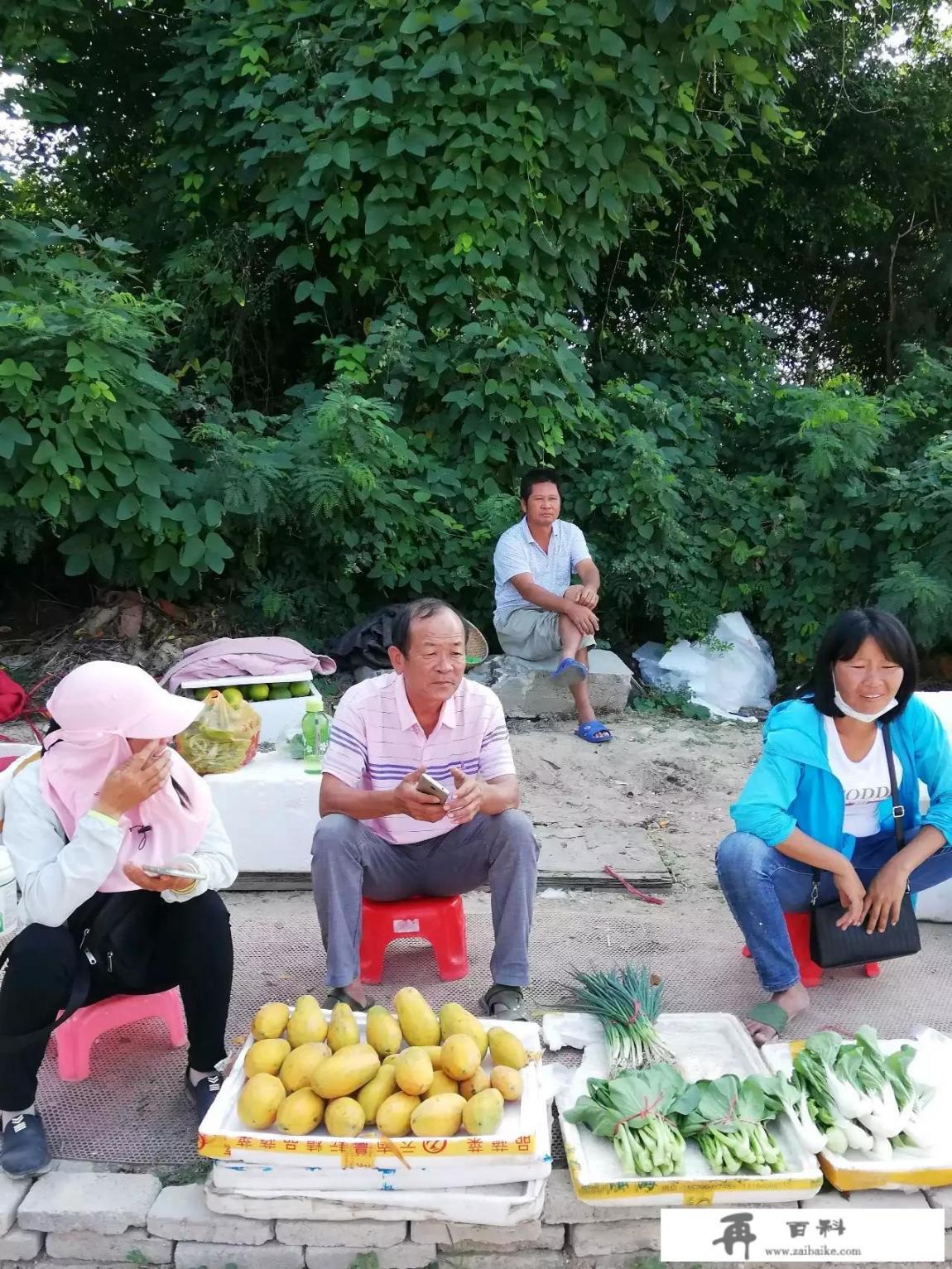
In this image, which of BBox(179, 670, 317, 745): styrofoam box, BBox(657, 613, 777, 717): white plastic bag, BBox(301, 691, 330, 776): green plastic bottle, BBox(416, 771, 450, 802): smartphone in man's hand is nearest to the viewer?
BBox(416, 771, 450, 802): smartphone in man's hand

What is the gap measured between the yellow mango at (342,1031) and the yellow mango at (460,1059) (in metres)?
0.22

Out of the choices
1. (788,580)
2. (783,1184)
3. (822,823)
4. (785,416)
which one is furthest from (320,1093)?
(785,416)

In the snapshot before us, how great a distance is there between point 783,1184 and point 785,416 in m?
5.86

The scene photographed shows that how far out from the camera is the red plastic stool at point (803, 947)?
2787mm

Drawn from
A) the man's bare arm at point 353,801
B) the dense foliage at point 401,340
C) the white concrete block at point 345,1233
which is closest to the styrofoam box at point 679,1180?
the white concrete block at point 345,1233

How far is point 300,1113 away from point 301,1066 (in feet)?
0.40

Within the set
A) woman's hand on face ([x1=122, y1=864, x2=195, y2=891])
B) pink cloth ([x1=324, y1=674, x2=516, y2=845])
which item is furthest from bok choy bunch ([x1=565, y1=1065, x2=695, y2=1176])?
woman's hand on face ([x1=122, y1=864, x2=195, y2=891])

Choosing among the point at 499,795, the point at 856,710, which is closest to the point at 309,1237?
the point at 499,795

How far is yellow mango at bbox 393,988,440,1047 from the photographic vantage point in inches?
85.3

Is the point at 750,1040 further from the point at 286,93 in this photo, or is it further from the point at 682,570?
the point at 286,93

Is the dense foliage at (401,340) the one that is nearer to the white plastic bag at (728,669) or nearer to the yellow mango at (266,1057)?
the white plastic bag at (728,669)

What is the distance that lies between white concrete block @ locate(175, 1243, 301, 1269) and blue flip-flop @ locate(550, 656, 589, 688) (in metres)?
3.71

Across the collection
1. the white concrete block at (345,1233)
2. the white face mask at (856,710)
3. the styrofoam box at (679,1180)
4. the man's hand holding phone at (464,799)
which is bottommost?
the white concrete block at (345,1233)

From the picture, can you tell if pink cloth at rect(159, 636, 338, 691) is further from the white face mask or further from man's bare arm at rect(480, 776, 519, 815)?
the white face mask
